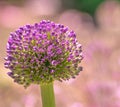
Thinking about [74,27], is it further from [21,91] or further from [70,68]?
[70,68]

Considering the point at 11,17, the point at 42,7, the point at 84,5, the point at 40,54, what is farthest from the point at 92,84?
the point at 84,5

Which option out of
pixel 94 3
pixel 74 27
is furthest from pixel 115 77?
pixel 94 3

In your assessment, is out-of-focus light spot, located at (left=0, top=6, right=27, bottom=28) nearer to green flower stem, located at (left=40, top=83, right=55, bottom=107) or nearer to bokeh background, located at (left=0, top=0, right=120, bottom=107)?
bokeh background, located at (left=0, top=0, right=120, bottom=107)

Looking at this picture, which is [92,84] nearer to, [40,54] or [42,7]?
[40,54]

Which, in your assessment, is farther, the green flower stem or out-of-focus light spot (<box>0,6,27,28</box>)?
out-of-focus light spot (<box>0,6,27,28</box>)

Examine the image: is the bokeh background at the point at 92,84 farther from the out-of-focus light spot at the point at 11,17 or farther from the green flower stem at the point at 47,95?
the out-of-focus light spot at the point at 11,17

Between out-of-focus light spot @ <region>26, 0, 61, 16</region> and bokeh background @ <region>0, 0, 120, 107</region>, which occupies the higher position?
out-of-focus light spot @ <region>26, 0, 61, 16</region>

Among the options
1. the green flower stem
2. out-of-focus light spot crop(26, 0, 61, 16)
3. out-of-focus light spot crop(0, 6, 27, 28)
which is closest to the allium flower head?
the green flower stem
